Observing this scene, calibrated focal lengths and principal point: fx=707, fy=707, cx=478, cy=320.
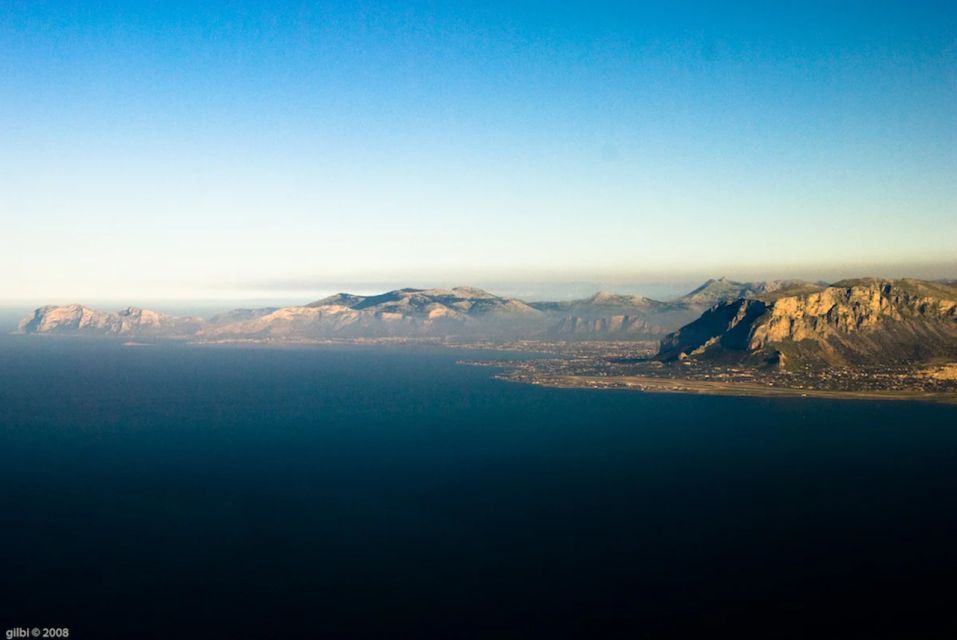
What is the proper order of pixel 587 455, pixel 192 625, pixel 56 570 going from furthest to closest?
pixel 587 455 → pixel 56 570 → pixel 192 625

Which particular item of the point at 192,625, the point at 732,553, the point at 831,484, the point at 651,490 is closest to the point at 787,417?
the point at 831,484

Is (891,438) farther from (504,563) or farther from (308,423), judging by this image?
(308,423)

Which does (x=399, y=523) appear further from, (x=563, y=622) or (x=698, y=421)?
(x=698, y=421)

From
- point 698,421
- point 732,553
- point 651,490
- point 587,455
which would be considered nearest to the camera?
point 732,553

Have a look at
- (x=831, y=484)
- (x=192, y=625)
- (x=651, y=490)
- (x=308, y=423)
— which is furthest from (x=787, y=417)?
(x=192, y=625)

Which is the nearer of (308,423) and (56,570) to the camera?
(56,570)

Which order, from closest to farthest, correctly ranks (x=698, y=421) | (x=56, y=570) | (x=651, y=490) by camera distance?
(x=56, y=570)
(x=651, y=490)
(x=698, y=421)
